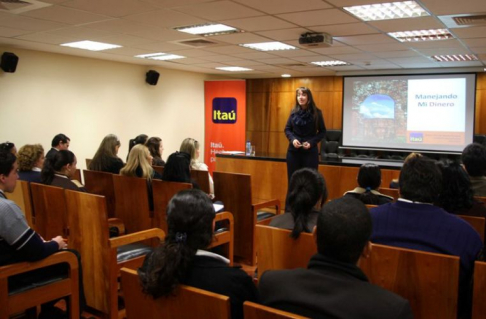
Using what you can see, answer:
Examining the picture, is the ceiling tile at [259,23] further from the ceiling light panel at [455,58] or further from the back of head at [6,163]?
the ceiling light panel at [455,58]

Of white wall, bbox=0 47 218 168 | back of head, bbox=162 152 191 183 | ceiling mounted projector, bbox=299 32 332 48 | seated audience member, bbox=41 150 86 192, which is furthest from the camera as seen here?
white wall, bbox=0 47 218 168

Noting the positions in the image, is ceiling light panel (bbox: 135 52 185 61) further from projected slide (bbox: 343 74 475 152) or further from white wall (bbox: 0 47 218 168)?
projected slide (bbox: 343 74 475 152)

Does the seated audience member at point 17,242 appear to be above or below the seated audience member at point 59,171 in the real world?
below

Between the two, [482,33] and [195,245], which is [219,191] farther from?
[482,33]

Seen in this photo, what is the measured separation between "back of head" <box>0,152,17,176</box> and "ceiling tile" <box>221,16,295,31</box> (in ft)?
8.83

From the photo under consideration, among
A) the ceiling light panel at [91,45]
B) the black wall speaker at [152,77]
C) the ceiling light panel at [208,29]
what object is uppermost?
the ceiling light panel at [91,45]

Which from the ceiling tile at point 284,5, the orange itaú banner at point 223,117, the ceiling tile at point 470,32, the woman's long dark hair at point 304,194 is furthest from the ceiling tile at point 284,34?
the orange itaú banner at point 223,117

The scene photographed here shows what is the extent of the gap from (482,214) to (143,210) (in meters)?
2.67

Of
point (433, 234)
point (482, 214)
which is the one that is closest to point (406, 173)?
point (433, 234)

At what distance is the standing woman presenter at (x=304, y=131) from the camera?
15.8 ft

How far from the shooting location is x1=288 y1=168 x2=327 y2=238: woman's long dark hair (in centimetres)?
228

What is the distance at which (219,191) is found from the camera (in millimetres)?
4133

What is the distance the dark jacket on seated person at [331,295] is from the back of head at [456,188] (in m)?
1.60

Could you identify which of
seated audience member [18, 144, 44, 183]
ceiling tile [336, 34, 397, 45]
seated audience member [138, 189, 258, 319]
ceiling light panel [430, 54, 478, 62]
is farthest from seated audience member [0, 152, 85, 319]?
ceiling light panel [430, 54, 478, 62]
